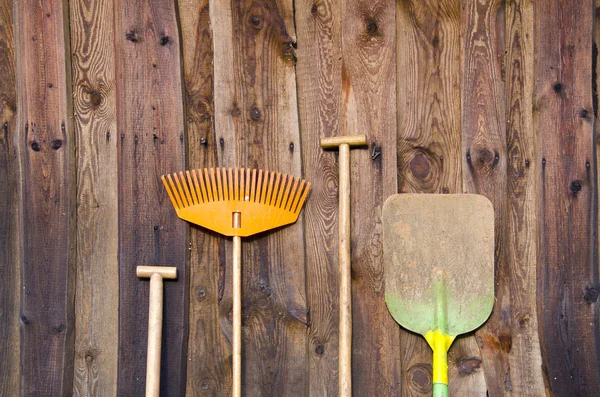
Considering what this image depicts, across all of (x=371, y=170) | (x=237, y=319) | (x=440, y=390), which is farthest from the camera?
(x=371, y=170)

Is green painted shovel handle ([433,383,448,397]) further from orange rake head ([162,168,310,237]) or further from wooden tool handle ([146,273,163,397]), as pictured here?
wooden tool handle ([146,273,163,397])

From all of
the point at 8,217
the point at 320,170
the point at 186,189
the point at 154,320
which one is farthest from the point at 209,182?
the point at 8,217

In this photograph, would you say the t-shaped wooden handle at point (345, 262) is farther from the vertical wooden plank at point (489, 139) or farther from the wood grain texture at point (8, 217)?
the wood grain texture at point (8, 217)

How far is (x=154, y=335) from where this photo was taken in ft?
7.26

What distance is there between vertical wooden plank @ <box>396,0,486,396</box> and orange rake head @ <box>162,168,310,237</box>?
39 cm

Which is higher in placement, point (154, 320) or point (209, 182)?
point (209, 182)

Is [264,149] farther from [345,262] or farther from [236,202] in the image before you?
[345,262]

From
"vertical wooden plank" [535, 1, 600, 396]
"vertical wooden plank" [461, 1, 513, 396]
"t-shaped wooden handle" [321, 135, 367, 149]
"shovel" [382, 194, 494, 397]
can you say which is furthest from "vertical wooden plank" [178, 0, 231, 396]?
"vertical wooden plank" [535, 1, 600, 396]

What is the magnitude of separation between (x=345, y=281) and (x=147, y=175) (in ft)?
2.54

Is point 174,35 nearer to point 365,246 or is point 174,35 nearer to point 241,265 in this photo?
point 241,265

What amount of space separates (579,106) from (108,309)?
5.65 feet

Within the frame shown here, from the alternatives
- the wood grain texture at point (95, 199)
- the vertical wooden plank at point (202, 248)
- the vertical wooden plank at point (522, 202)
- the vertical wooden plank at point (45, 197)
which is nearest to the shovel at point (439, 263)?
the vertical wooden plank at point (522, 202)

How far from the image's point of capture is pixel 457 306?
222cm

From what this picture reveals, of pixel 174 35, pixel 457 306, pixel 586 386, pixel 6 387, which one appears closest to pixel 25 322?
pixel 6 387
